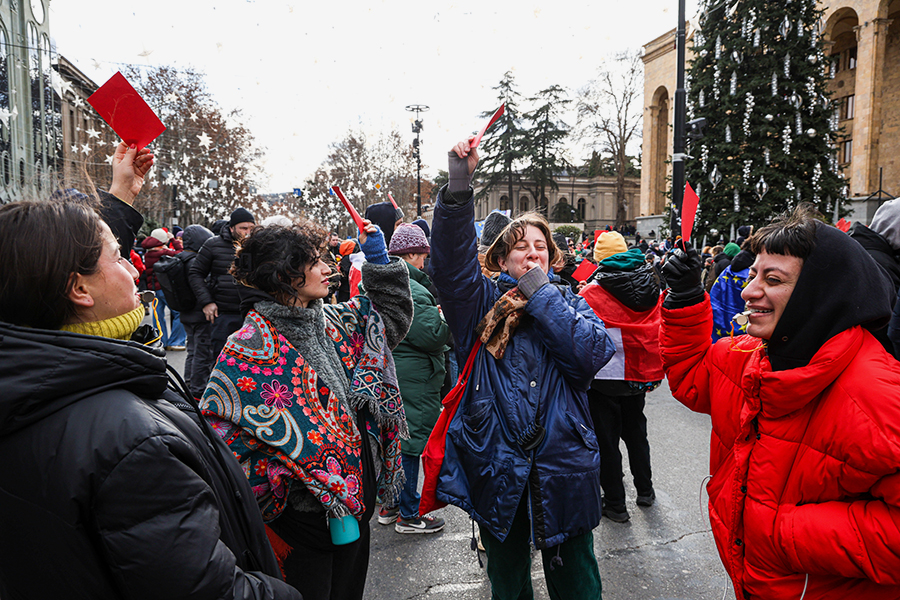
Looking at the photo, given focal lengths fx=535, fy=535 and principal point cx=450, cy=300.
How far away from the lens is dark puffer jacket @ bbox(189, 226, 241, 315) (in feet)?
18.6

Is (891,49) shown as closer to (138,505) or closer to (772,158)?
(772,158)

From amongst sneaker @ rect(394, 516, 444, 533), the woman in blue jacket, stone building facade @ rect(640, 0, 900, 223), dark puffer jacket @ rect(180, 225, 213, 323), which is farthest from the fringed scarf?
stone building facade @ rect(640, 0, 900, 223)

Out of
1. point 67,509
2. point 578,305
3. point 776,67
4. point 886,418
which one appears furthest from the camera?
point 776,67

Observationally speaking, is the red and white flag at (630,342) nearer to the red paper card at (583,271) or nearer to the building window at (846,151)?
the red paper card at (583,271)

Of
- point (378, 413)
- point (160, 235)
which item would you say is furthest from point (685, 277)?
point (160, 235)

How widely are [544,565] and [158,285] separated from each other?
9258 millimetres

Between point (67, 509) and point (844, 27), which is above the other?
point (844, 27)

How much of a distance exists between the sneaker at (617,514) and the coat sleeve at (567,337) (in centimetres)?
206

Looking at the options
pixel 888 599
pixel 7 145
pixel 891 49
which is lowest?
pixel 888 599

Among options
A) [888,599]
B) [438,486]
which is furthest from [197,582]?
[888,599]

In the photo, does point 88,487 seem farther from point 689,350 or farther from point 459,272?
point 689,350

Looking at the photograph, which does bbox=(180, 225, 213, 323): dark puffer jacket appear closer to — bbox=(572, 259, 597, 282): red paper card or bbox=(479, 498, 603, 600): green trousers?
bbox=(572, 259, 597, 282): red paper card

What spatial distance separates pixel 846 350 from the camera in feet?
5.27

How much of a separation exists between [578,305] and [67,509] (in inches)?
80.4
